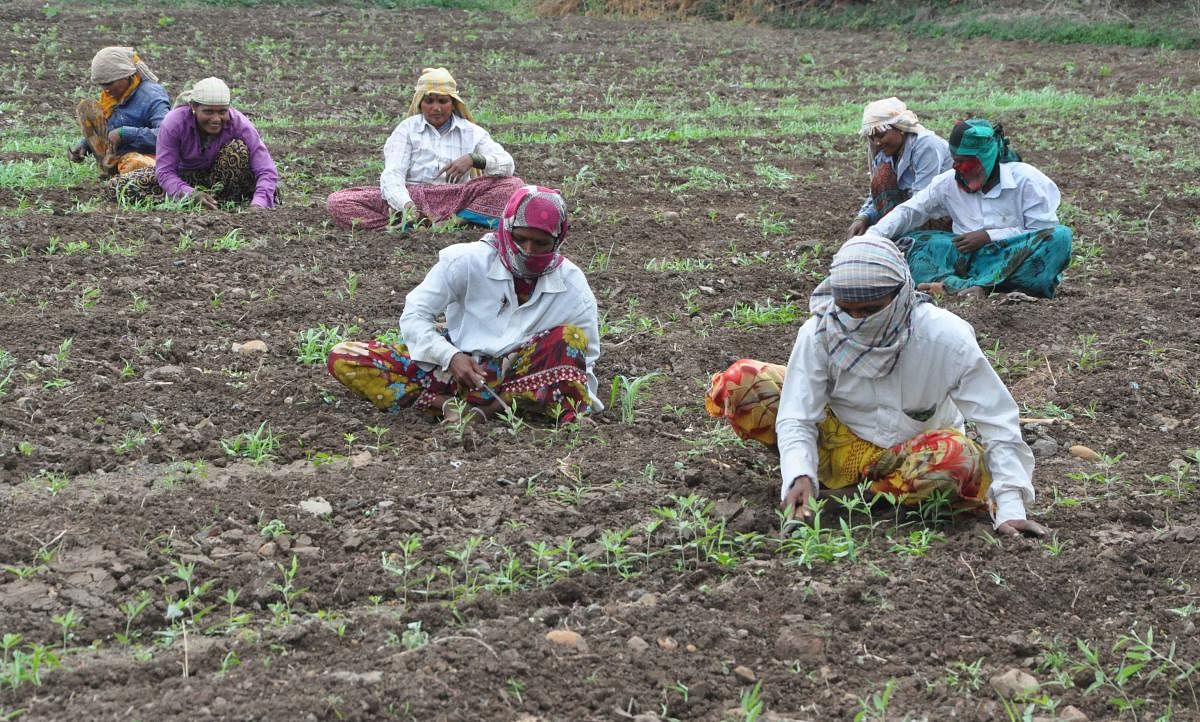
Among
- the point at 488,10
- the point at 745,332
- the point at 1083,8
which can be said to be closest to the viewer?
the point at 745,332

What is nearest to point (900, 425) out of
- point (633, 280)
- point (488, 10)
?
point (633, 280)

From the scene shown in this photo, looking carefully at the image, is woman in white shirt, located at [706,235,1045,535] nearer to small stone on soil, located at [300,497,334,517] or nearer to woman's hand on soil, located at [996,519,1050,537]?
woman's hand on soil, located at [996,519,1050,537]

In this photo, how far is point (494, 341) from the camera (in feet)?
15.6

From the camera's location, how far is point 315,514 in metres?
→ 3.86

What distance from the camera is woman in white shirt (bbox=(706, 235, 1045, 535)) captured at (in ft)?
11.9

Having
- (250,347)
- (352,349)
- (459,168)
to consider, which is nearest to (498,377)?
(352,349)

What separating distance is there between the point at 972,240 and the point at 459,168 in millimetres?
2744

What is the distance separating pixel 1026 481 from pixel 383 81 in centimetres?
1059

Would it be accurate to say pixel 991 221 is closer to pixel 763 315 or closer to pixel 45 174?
pixel 763 315

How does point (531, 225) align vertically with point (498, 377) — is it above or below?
above

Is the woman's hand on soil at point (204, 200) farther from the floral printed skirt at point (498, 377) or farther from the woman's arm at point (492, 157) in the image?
the floral printed skirt at point (498, 377)

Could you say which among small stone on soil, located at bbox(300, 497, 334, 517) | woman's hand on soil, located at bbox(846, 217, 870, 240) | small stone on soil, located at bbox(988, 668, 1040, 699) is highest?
small stone on soil, located at bbox(988, 668, 1040, 699)

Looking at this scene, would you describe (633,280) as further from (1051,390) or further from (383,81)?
(383,81)

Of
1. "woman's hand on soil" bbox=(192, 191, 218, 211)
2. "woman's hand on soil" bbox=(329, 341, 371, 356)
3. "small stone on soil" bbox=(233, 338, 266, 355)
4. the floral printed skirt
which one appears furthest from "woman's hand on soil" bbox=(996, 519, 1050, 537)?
"woman's hand on soil" bbox=(192, 191, 218, 211)
